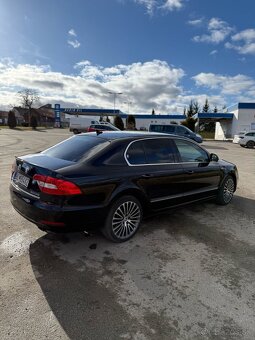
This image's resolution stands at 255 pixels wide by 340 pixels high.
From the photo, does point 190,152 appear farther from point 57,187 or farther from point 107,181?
point 57,187

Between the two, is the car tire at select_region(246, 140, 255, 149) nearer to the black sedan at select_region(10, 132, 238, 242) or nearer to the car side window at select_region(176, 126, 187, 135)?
the car side window at select_region(176, 126, 187, 135)

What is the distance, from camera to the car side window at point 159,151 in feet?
14.2

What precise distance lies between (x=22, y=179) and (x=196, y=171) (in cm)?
309

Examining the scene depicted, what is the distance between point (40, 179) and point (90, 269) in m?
1.28

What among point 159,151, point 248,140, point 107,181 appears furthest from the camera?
point 248,140

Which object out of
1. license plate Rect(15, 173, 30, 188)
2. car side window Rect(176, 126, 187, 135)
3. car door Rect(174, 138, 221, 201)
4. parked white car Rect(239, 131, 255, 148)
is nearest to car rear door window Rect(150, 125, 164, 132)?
car side window Rect(176, 126, 187, 135)

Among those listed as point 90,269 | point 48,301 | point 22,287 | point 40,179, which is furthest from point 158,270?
point 40,179

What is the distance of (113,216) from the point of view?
3.73 meters

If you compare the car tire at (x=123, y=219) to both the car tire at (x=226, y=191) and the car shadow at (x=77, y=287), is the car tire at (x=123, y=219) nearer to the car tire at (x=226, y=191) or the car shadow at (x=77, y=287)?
the car shadow at (x=77, y=287)

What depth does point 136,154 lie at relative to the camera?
4145mm

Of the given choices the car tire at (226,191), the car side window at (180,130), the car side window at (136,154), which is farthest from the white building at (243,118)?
the car side window at (136,154)

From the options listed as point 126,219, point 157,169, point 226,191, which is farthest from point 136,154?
point 226,191

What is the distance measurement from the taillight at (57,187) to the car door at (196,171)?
89.1 inches

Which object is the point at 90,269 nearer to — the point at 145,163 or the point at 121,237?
the point at 121,237
